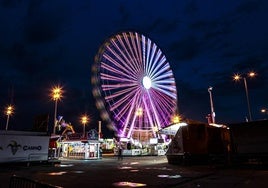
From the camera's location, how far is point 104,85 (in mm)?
37406

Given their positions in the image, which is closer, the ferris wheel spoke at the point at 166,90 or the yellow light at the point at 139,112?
the ferris wheel spoke at the point at 166,90

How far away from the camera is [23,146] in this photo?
22000 mm

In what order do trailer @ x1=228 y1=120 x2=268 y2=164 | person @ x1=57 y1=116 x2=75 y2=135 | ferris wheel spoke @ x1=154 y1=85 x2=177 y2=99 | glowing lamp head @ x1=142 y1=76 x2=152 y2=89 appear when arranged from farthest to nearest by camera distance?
person @ x1=57 y1=116 x2=75 y2=135 → ferris wheel spoke @ x1=154 y1=85 x2=177 y2=99 → glowing lamp head @ x1=142 y1=76 x2=152 y2=89 → trailer @ x1=228 y1=120 x2=268 y2=164

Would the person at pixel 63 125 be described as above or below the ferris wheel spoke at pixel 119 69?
below

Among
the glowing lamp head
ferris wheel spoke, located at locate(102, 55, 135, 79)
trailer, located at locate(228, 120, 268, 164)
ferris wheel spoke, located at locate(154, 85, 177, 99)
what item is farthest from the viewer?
ferris wheel spoke, located at locate(154, 85, 177, 99)

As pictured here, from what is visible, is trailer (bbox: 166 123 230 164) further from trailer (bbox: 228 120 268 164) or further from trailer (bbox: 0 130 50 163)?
trailer (bbox: 0 130 50 163)

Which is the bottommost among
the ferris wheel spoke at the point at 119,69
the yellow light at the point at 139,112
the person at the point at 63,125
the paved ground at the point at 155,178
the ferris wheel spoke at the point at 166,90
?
the paved ground at the point at 155,178

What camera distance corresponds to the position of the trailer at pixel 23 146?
68.8 feet

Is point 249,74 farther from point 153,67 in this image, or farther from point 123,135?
point 123,135

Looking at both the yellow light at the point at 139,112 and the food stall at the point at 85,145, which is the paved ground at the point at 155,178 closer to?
the food stall at the point at 85,145

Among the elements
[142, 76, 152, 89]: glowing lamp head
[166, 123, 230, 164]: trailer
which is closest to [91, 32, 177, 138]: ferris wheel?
[142, 76, 152, 89]: glowing lamp head

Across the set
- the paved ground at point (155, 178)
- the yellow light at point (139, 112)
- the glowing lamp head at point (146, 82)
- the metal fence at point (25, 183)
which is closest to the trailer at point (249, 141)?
the paved ground at point (155, 178)

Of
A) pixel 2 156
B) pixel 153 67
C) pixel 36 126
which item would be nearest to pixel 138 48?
pixel 153 67

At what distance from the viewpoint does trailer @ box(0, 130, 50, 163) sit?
68.8 ft
